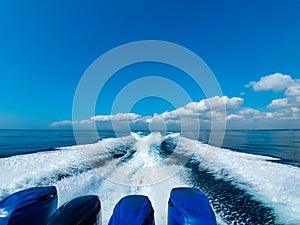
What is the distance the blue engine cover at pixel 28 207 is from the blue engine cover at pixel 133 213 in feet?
3.35

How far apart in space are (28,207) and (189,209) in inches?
77.0

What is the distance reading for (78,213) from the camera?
1.87 meters

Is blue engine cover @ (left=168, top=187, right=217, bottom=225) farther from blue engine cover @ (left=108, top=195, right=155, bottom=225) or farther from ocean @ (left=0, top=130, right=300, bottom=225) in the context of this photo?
ocean @ (left=0, top=130, right=300, bottom=225)

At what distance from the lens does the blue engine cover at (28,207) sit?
192 centimetres

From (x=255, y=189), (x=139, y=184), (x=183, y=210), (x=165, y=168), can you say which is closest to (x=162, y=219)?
(x=183, y=210)

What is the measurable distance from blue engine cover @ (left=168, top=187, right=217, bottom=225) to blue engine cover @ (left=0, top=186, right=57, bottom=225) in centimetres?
168

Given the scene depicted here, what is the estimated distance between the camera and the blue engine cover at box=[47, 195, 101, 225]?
68.5 inches

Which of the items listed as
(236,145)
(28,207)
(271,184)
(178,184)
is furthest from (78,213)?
(236,145)

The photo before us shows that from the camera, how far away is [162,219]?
2.95 metres

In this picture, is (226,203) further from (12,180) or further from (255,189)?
(12,180)

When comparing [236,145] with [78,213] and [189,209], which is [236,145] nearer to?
[189,209]

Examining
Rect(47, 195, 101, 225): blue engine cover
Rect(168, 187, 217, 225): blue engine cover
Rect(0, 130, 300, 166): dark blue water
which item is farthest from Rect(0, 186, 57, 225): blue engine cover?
Rect(0, 130, 300, 166): dark blue water

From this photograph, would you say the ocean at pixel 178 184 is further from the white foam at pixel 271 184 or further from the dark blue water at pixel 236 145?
the dark blue water at pixel 236 145

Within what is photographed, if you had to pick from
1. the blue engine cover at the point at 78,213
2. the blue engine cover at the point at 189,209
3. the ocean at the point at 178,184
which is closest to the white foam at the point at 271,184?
the ocean at the point at 178,184
